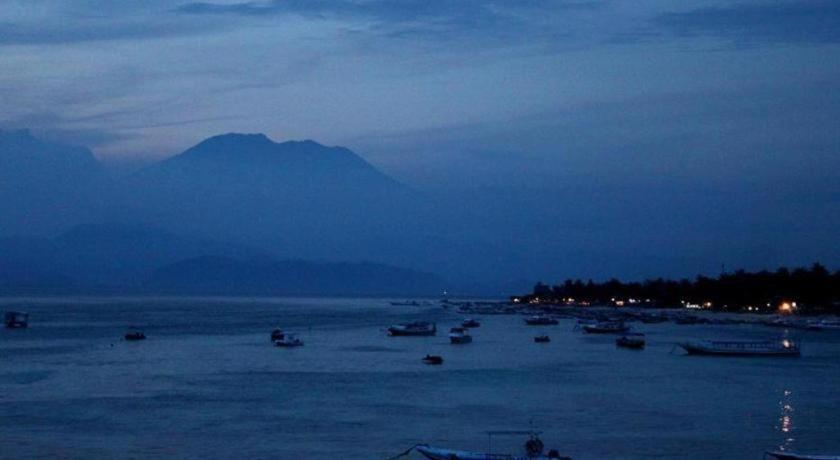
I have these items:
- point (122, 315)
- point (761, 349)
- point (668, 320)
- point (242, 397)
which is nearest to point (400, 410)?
point (242, 397)

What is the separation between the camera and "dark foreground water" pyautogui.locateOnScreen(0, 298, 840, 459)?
28719 mm

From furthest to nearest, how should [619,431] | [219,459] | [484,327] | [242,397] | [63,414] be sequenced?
[484,327] → [242,397] → [63,414] → [619,431] → [219,459]

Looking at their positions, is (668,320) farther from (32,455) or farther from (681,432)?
(32,455)

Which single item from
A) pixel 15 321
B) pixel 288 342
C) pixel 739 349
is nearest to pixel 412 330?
pixel 288 342

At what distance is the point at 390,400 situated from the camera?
37469 mm

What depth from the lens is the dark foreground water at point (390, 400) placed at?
28.7 m

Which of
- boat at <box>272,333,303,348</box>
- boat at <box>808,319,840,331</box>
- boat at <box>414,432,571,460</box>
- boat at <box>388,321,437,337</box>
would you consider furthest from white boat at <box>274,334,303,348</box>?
boat at <box>808,319,840,331</box>

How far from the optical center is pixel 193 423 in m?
31.9

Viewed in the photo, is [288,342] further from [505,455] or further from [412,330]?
[505,455]

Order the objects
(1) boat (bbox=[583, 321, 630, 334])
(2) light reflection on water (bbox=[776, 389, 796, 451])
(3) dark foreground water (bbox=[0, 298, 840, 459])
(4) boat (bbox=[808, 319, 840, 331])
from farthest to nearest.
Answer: (4) boat (bbox=[808, 319, 840, 331]) < (1) boat (bbox=[583, 321, 630, 334]) < (2) light reflection on water (bbox=[776, 389, 796, 451]) < (3) dark foreground water (bbox=[0, 298, 840, 459])

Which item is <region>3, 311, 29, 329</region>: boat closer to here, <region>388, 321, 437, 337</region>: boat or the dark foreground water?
the dark foreground water

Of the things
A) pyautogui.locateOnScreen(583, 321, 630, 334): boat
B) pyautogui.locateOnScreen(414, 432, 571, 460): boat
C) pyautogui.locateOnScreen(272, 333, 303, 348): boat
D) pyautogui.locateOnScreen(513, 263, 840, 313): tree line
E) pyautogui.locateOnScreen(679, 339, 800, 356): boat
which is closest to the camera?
pyautogui.locateOnScreen(414, 432, 571, 460): boat

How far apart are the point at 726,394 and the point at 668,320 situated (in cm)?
6394

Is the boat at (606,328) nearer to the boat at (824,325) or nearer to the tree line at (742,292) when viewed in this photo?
the boat at (824,325)
